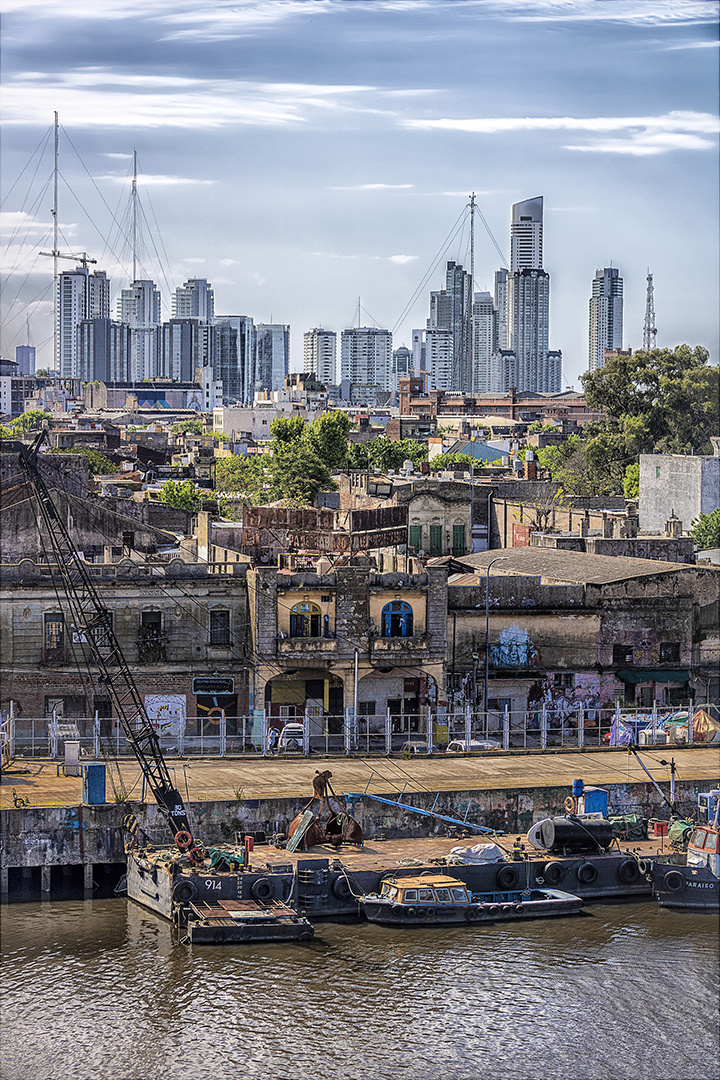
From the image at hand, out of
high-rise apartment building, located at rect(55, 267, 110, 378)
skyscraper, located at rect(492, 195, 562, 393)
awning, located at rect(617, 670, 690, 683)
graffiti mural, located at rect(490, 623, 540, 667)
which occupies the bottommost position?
awning, located at rect(617, 670, 690, 683)

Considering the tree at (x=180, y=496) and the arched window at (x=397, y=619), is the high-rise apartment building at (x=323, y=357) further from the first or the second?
the arched window at (x=397, y=619)

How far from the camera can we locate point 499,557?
66.5 feet

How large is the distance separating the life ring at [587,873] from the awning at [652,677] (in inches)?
210

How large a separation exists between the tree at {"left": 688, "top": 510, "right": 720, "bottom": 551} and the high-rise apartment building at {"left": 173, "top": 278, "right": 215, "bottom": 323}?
31.2ft

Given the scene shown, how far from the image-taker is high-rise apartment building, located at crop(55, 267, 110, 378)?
20366 mm

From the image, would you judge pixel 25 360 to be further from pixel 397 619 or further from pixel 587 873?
pixel 587 873

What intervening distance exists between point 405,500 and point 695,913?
11816 millimetres

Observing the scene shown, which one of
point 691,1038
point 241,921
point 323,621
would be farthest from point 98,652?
point 691,1038

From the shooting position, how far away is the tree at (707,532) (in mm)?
23797

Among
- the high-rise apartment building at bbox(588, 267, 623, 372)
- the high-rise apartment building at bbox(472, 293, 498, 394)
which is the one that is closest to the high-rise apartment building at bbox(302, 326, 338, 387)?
the high-rise apartment building at bbox(472, 293, 498, 394)

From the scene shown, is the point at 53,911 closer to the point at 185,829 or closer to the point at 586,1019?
the point at 185,829

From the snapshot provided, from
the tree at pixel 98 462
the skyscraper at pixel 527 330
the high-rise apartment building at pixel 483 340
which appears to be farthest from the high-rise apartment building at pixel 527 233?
the high-rise apartment building at pixel 483 340

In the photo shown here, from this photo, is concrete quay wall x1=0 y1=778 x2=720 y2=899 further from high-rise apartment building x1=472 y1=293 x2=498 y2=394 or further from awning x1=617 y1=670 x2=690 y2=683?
high-rise apartment building x1=472 y1=293 x2=498 y2=394

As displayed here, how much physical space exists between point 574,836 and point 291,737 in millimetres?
3828
